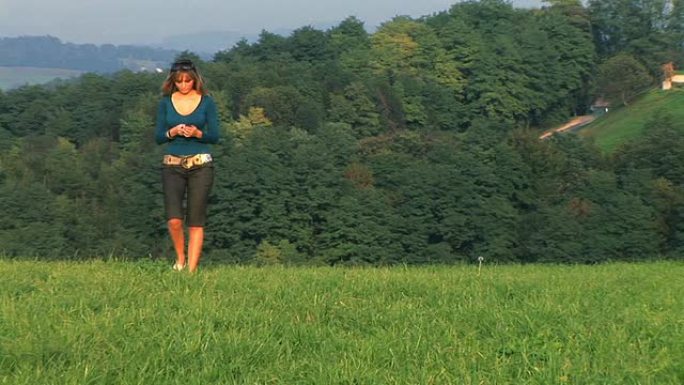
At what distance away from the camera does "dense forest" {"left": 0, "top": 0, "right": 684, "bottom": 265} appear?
166ft

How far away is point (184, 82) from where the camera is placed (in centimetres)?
709

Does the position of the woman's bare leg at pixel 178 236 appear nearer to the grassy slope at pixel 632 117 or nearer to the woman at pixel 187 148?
the woman at pixel 187 148

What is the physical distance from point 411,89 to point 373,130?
1417 cm

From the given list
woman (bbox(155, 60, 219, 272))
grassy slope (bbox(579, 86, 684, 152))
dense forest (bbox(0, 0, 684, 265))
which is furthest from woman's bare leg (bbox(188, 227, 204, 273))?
grassy slope (bbox(579, 86, 684, 152))

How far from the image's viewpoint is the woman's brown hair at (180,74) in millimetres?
7059

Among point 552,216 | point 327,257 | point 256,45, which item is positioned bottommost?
point 327,257

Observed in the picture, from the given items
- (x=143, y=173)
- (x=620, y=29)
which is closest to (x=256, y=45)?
(x=620, y=29)

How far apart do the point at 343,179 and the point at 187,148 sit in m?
53.8

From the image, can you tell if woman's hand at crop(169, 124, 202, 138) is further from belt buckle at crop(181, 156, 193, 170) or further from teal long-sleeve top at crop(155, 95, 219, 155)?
belt buckle at crop(181, 156, 193, 170)

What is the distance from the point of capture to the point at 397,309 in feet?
17.5

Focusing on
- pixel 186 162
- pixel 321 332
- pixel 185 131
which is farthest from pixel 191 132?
pixel 321 332

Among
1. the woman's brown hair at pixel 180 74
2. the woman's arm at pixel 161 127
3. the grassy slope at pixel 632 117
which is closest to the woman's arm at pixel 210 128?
the woman's brown hair at pixel 180 74

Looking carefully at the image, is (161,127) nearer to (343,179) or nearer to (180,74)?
(180,74)

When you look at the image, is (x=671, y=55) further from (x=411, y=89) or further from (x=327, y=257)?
(x=327, y=257)
